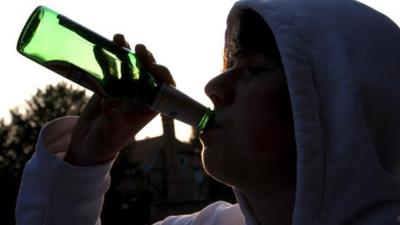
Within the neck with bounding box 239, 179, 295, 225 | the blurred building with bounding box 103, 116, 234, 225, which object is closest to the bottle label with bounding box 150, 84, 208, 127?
the neck with bounding box 239, 179, 295, 225

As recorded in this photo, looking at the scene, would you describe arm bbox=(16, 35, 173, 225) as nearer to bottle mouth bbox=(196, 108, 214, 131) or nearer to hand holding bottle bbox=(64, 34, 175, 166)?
hand holding bottle bbox=(64, 34, 175, 166)

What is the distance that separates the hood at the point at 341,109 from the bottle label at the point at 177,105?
0.35 metres

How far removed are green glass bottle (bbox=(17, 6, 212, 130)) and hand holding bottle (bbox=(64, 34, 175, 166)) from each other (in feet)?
0.09

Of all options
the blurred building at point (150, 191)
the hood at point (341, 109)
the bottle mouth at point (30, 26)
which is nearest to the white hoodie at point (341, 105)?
the hood at point (341, 109)

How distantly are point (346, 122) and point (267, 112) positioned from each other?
0.19 meters

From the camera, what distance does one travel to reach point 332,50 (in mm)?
1468

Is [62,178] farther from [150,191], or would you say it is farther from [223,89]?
[150,191]

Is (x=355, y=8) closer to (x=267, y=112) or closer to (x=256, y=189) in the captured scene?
(x=267, y=112)

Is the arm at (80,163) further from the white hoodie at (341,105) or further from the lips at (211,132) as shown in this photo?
the white hoodie at (341,105)

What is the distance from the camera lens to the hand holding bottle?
5.92 ft

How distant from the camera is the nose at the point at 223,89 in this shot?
1529mm

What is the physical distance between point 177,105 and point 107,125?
9.0 inches

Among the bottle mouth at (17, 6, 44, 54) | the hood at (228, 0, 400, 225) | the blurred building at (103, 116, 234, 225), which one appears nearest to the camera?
the hood at (228, 0, 400, 225)

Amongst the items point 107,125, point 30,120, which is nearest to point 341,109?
point 107,125
